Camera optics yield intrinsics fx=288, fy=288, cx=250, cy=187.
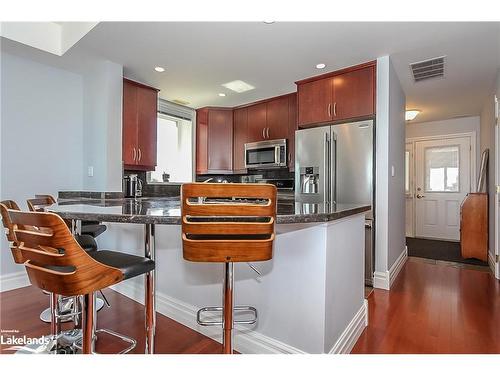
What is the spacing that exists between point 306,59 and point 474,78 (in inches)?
85.2

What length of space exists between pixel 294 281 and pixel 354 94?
231 cm

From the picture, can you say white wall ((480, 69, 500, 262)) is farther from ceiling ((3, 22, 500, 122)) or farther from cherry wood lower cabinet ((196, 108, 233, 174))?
cherry wood lower cabinet ((196, 108, 233, 174))

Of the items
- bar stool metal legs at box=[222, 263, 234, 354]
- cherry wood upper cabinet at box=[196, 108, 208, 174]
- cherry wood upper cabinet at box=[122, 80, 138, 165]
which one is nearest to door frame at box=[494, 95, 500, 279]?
bar stool metal legs at box=[222, 263, 234, 354]

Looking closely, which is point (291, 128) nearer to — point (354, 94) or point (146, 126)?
point (354, 94)

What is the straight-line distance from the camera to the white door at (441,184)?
5.27 metres

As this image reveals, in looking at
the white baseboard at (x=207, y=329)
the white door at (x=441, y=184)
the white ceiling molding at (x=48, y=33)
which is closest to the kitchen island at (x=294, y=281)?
the white baseboard at (x=207, y=329)

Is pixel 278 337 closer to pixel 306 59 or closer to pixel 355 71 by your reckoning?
pixel 306 59

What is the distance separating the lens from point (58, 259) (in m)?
1.02

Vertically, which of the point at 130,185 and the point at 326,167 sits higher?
the point at 326,167

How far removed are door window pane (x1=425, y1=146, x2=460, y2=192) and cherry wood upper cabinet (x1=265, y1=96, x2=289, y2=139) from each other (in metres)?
3.39

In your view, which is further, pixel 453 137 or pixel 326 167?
pixel 453 137

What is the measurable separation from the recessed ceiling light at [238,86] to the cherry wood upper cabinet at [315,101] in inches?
26.0

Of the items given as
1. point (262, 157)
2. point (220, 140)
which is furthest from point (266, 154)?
point (220, 140)

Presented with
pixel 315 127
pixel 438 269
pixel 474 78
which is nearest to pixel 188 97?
pixel 315 127
